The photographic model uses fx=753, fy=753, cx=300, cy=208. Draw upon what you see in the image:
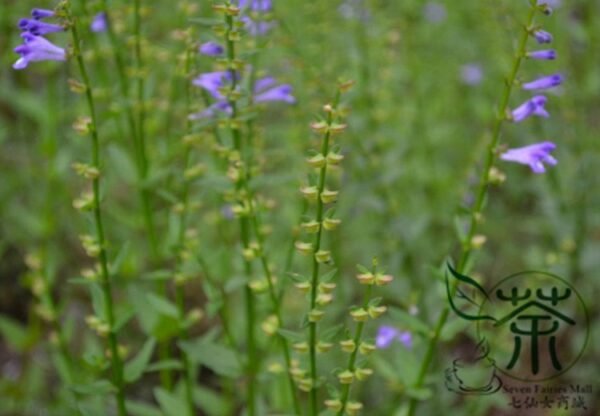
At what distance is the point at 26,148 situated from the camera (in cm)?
512

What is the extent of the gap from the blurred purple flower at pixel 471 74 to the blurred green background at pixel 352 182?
2 cm

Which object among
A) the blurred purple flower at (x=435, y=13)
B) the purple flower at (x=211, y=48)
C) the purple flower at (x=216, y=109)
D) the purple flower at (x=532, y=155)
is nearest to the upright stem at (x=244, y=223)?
the purple flower at (x=216, y=109)

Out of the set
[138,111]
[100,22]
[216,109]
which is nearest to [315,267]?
[216,109]

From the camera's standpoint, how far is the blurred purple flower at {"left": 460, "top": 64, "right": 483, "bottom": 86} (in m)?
5.66

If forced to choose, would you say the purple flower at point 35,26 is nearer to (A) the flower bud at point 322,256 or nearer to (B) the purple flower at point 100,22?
(B) the purple flower at point 100,22

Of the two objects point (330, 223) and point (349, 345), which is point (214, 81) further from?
point (349, 345)

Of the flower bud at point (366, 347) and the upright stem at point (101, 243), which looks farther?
the upright stem at point (101, 243)

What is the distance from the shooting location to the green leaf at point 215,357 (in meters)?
2.80

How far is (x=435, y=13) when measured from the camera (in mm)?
6129

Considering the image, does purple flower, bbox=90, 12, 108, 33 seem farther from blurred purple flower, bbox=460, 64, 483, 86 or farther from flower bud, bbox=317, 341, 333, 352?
blurred purple flower, bbox=460, 64, 483, 86

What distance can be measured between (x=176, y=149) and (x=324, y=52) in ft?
3.07

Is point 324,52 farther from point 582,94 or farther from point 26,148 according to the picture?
point 26,148

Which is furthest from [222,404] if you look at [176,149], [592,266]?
[592,266]

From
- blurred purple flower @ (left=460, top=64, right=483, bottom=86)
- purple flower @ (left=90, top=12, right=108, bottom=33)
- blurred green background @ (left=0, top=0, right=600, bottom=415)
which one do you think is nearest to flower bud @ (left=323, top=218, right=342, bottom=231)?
blurred green background @ (left=0, top=0, right=600, bottom=415)
